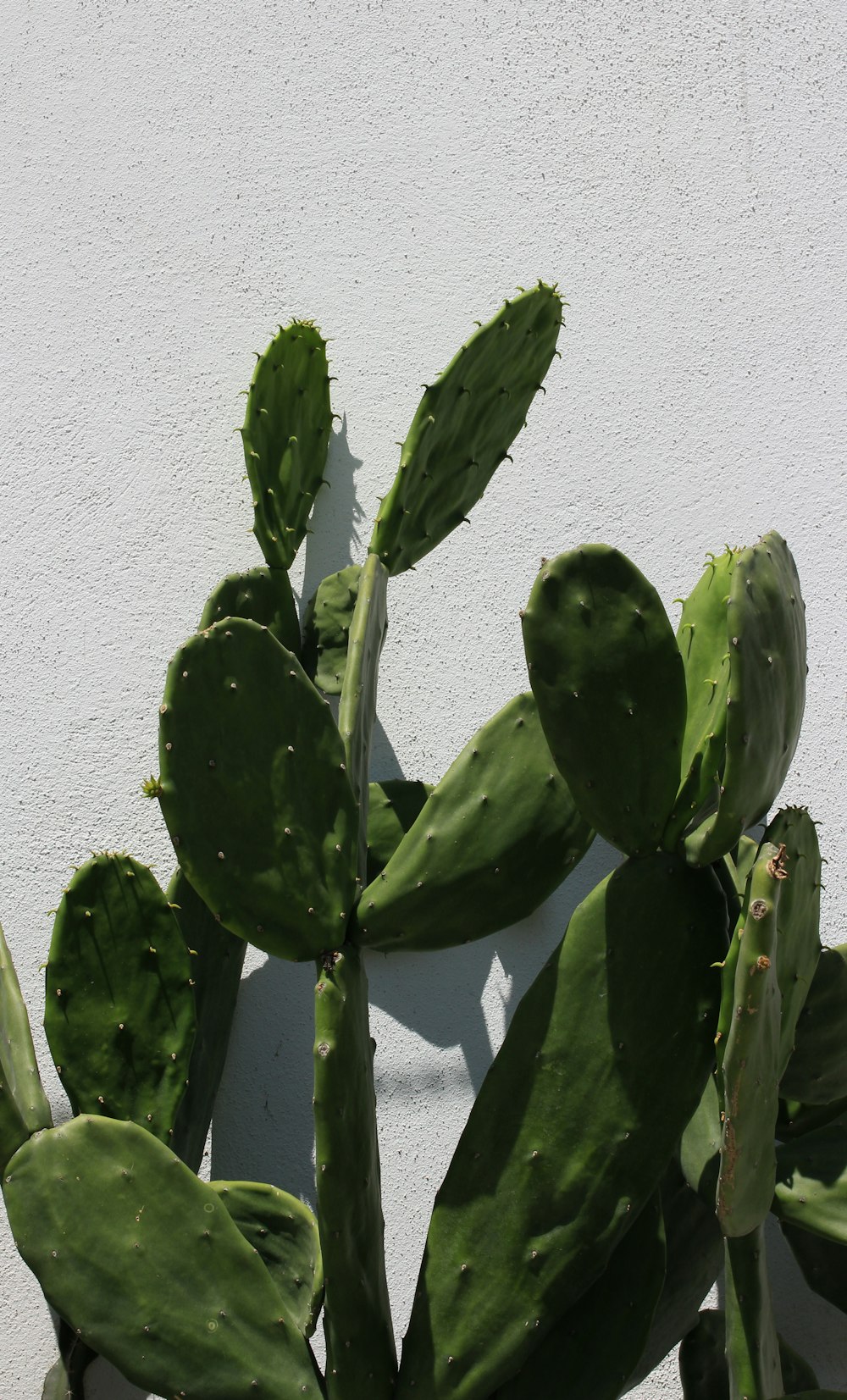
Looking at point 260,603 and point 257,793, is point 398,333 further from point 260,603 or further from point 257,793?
point 257,793

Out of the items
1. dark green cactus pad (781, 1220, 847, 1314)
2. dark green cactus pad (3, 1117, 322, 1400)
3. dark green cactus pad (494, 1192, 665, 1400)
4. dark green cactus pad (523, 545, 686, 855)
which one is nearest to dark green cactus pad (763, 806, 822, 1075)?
dark green cactus pad (523, 545, 686, 855)

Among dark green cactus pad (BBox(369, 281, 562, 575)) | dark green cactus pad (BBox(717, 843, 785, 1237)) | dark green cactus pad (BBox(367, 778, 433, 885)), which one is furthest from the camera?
dark green cactus pad (BBox(367, 778, 433, 885))

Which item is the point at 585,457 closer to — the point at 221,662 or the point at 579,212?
the point at 579,212

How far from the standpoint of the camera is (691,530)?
70.6 inches

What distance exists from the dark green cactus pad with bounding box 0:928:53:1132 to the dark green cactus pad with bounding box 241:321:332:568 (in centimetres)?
61

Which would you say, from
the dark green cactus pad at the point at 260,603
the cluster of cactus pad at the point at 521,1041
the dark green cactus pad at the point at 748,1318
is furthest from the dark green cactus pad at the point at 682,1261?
the dark green cactus pad at the point at 260,603

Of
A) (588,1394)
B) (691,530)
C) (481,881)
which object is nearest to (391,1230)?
(588,1394)

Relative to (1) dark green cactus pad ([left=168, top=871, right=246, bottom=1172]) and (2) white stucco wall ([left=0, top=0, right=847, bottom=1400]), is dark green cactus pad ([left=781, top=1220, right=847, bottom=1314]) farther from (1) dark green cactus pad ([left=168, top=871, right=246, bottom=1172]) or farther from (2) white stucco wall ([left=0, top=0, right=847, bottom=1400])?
(1) dark green cactus pad ([left=168, top=871, right=246, bottom=1172])

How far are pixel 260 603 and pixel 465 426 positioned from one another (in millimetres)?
331

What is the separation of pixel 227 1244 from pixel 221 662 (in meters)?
0.53

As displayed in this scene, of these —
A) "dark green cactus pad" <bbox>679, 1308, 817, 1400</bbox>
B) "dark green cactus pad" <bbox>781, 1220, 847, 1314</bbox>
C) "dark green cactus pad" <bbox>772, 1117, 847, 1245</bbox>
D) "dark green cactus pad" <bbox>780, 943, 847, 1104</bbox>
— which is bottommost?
"dark green cactus pad" <bbox>679, 1308, 817, 1400</bbox>

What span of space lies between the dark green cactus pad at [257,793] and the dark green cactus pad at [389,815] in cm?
34

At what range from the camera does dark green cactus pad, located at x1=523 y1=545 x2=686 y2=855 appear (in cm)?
108

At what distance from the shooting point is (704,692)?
4.11 feet
